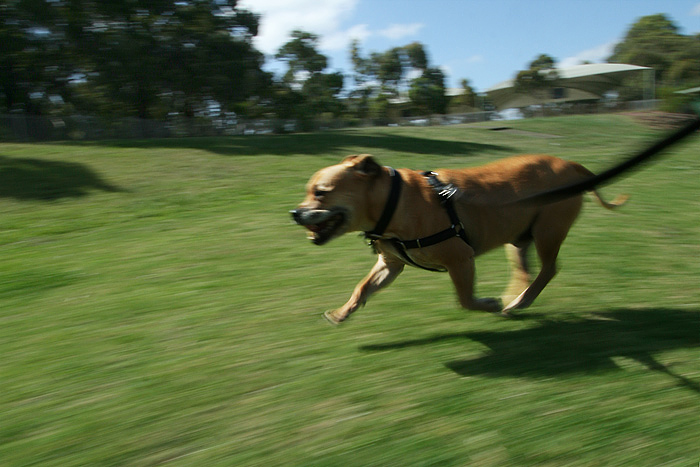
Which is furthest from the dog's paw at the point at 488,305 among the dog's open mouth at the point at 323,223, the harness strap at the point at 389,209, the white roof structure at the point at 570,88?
the white roof structure at the point at 570,88

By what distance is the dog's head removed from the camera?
15.1ft

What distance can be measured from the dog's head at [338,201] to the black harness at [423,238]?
14 cm

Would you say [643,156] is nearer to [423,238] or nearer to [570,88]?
[423,238]

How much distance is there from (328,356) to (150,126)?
36973 mm

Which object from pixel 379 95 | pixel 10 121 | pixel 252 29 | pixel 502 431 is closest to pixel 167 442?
pixel 502 431

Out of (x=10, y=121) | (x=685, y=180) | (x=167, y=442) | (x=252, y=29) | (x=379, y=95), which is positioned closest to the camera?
(x=167, y=442)

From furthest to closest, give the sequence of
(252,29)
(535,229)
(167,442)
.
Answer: (252,29) < (535,229) < (167,442)

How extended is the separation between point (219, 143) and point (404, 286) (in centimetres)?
2016

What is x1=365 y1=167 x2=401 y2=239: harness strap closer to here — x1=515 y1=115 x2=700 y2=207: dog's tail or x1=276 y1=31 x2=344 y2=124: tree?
x1=515 y1=115 x2=700 y2=207: dog's tail

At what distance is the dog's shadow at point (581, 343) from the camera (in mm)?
4320

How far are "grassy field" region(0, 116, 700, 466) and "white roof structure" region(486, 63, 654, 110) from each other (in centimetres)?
4967

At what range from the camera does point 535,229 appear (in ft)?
18.1

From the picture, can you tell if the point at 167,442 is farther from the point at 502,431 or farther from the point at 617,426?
the point at 617,426

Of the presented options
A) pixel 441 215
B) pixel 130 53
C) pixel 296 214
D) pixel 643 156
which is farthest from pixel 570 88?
pixel 643 156
